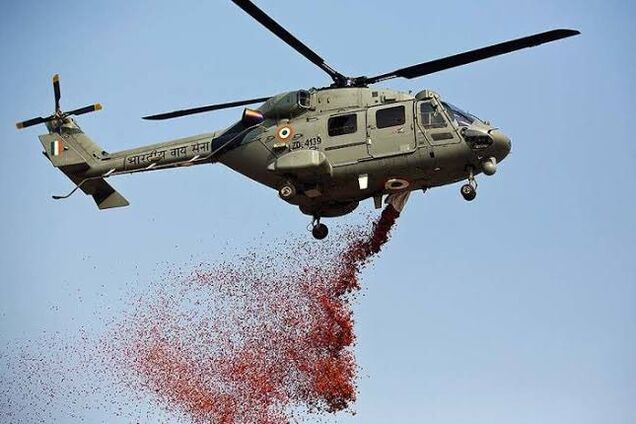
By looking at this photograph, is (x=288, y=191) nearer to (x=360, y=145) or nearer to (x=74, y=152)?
(x=360, y=145)

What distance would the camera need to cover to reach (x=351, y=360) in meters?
24.1

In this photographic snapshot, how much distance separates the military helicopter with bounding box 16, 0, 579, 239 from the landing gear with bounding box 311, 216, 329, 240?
2cm

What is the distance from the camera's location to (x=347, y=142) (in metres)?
22.0

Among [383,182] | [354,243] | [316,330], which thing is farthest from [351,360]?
[383,182]

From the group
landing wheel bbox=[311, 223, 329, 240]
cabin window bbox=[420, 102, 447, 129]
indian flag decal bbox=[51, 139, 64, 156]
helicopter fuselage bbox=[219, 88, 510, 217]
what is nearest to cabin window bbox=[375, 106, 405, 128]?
helicopter fuselage bbox=[219, 88, 510, 217]

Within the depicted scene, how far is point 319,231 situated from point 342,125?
2.54 meters

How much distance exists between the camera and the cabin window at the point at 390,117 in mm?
21875

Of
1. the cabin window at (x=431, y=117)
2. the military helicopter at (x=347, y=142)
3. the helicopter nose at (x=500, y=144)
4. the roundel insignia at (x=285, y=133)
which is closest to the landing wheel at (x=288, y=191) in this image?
the military helicopter at (x=347, y=142)

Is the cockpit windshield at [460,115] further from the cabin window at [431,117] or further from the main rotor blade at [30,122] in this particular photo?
the main rotor blade at [30,122]

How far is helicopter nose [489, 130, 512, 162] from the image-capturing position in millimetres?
21312

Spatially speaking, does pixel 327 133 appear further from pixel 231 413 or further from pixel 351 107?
pixel 231 413

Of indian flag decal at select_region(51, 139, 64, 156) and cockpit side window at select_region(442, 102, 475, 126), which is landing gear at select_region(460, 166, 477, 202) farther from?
indian flag decal at select_region(51, 139, 64, 156)

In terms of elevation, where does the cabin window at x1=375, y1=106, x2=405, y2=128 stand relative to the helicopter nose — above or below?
above

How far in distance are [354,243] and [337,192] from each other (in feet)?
6.99
